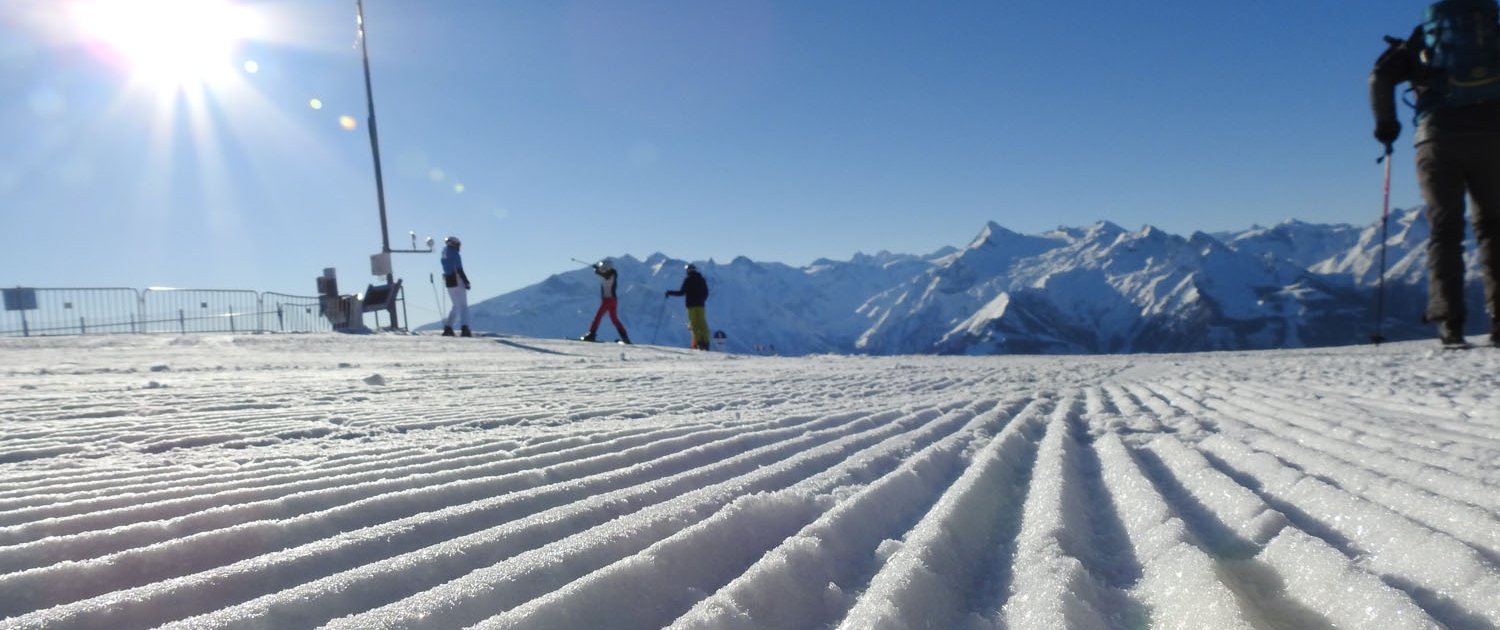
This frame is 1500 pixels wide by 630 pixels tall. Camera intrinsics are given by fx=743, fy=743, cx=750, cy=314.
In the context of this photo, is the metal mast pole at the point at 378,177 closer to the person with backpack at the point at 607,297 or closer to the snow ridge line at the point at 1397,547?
→ the person with backpack at the point at 607,297

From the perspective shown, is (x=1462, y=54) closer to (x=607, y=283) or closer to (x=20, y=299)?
(x=607, y=283)

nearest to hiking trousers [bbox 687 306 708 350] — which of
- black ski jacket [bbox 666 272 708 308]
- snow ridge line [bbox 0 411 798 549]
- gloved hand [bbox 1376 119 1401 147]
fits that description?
black ski jacket [bbox 666 272 708 308]

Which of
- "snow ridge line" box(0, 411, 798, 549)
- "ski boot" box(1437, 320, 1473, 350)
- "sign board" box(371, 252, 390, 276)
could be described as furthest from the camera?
"sign board" box(371, 252, 390, 276)

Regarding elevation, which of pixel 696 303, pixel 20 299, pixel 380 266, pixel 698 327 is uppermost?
pixel 380 266

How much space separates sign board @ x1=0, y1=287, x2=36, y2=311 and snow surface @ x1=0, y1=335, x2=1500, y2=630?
15.3 metres

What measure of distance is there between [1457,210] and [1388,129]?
798 millimetres

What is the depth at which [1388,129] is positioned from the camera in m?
5.77

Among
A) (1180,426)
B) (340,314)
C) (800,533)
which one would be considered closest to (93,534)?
(800,533)

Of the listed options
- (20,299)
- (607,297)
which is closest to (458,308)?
(607,297)

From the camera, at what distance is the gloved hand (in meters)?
5.76

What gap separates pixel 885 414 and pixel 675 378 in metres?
2.91

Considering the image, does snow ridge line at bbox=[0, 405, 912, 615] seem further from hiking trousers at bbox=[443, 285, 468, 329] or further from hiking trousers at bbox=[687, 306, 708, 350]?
hiking trousers at bbox=[687, 306, 708, 350]

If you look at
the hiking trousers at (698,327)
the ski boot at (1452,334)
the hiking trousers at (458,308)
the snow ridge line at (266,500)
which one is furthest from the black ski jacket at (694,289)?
the snow ridge line at (266,500)

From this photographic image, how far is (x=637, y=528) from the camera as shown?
1446 mm
